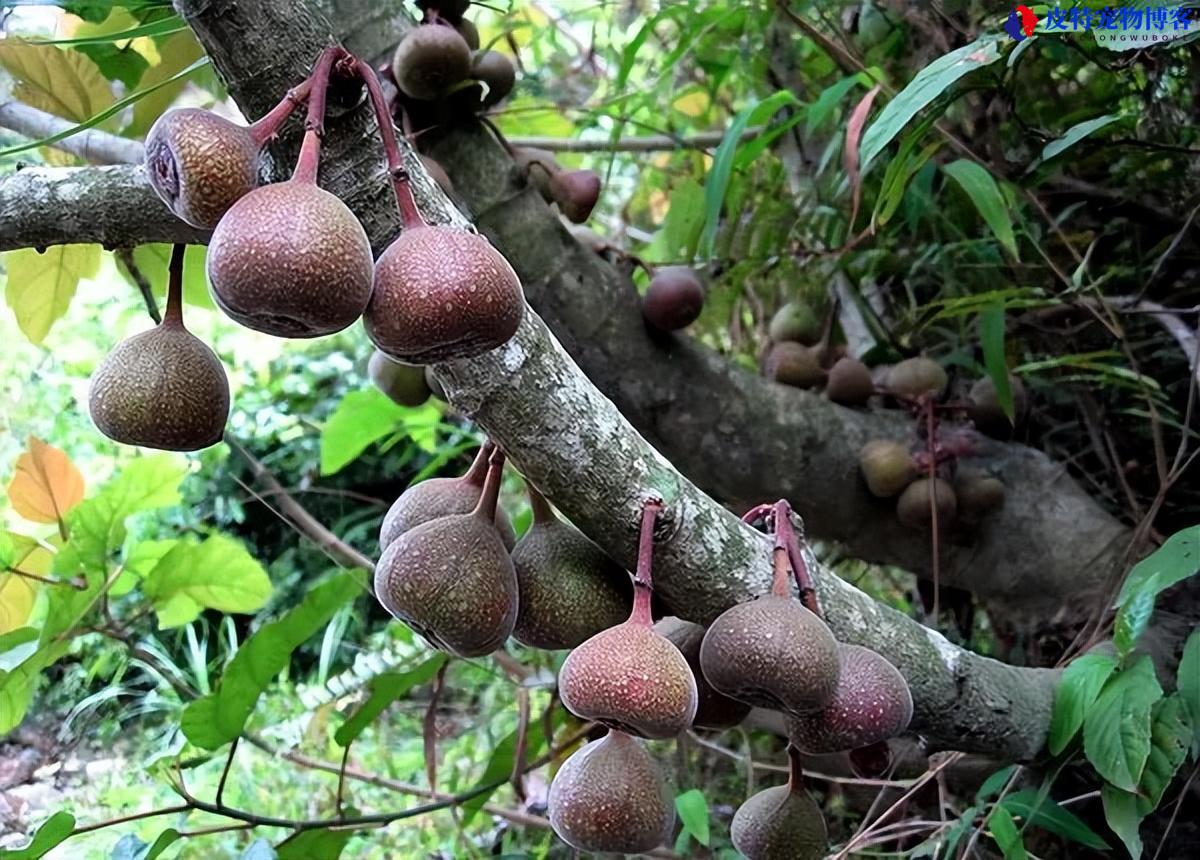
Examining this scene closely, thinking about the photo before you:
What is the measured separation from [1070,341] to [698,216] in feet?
1.62

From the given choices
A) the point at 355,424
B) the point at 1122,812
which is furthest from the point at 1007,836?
the point at 355,424

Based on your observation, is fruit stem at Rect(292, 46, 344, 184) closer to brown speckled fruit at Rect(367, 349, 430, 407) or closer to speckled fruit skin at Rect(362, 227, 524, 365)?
speckled fruit skin at Rect(362, 227, 524, 365)

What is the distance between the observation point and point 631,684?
0.48 m

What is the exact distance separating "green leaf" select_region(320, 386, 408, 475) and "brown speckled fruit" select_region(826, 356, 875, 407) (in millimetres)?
535

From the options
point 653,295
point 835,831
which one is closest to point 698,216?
point 653,295

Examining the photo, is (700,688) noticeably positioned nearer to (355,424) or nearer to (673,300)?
(673,300)

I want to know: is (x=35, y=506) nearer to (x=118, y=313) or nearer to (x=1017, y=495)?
(x=1017, y=495)

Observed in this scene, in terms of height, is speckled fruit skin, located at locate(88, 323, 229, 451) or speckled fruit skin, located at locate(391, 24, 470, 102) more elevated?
speckled fruit skin, located at locate(391, 24, 470, 102)

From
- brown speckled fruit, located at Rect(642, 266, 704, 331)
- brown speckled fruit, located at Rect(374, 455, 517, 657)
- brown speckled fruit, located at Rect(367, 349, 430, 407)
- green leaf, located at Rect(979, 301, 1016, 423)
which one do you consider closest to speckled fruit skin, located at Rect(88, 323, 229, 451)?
brown speckled fruit, located at Rect(374, 455, 517, 657)

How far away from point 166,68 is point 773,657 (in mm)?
802

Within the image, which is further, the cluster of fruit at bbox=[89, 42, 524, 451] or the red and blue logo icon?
the red and blue logo icon

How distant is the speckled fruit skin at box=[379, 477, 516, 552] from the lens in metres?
0.60

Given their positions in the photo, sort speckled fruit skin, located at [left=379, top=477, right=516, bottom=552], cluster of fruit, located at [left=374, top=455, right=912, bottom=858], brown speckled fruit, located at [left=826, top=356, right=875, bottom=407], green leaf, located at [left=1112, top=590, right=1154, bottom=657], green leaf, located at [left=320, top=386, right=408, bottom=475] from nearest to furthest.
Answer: cluster of fruit, located at [left=374, top=455, right=912, bottom=858]
speckled fruit skin, located at [left=379, top=477, right=516, bottom=552]
green leaf, located at [left=1112, top=590, right=1154, bottom=657]
brown speckled fruit, located at [left=826, top=356, right=875, bottom=407]
green leaf, located at [left=320, top=386, right=408, bottom=475]

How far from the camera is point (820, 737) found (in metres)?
0.56
